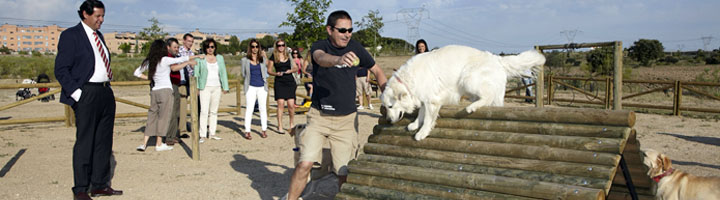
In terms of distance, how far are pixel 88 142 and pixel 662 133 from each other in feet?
36.1

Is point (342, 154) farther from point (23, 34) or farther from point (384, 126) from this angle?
point (23, 34)

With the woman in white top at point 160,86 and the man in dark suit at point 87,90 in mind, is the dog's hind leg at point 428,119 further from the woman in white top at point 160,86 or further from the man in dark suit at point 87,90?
the woman in white top at point 160,86

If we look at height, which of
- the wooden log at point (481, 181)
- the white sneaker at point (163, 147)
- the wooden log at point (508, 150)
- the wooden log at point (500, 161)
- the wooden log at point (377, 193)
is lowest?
the white sneaker at point (163, 147)

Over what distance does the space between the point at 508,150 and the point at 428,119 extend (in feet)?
2.80

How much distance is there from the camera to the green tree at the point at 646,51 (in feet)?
157

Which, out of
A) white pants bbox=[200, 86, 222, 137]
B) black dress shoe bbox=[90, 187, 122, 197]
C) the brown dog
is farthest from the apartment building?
the brown dog

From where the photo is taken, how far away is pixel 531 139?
3580mm

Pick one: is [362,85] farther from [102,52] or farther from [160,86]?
[102,52]

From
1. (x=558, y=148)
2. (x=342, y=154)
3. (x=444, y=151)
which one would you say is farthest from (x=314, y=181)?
(x=558, y=148)

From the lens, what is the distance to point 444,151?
157 inches

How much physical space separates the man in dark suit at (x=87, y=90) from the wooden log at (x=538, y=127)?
144 inches

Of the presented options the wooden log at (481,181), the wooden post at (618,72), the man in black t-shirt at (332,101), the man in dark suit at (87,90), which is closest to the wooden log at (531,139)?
the wooden log at (481,181)

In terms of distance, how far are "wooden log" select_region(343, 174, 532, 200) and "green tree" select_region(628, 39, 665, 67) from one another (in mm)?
51495

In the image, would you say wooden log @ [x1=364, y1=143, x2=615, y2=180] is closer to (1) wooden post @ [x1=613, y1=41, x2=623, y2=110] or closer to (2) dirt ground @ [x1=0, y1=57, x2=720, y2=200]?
(2) dirt ground @ [x1=0, y1=57, x2=720, y2=200]
